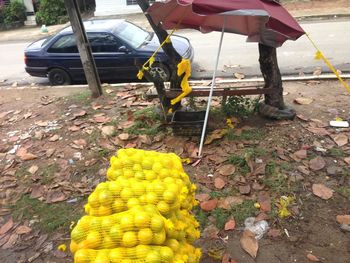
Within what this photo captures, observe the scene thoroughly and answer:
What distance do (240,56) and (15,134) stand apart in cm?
633

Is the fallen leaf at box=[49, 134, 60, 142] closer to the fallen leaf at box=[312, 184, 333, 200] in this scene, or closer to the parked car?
the parked car

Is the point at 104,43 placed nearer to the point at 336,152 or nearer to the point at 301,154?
the point at 301,154

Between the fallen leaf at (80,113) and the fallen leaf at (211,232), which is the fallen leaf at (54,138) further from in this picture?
the fallen leaf at (211,232)

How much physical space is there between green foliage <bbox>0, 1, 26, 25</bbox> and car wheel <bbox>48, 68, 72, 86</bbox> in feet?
46.1

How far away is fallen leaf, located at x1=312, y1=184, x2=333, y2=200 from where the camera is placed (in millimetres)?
4105

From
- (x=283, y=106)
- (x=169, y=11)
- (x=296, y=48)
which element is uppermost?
(x=169, y=11)

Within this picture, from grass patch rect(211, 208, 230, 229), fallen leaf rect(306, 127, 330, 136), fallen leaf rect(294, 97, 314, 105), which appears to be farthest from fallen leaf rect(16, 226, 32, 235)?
fallen leaf rect(294, 97, 314, 105)

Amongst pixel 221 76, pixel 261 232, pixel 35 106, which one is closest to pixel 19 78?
pixel 35 106

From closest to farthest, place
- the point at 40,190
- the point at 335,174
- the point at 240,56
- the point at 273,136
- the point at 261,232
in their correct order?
the point at 261,232 → the point at 335,174 → the point at 40,190 → the point at 273,136 → the point at 240,56

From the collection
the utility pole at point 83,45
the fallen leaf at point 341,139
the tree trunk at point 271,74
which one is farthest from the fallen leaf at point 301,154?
the utility pole at point 83,45

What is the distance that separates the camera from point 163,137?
5570mm

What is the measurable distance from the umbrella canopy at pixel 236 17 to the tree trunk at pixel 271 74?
43cm

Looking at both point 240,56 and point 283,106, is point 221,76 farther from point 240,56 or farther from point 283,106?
point 283,106

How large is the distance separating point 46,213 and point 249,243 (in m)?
2.53
